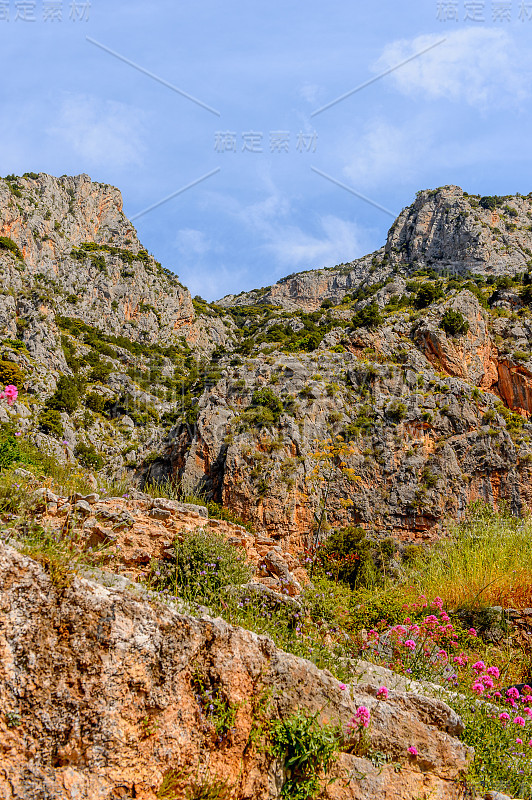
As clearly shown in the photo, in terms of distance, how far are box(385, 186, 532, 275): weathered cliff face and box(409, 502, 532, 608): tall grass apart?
57.0 m

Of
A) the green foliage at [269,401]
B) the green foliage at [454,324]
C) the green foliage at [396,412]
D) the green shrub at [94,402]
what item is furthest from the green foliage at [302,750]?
the green shrub at [94,402]

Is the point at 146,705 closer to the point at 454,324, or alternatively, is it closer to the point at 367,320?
the point at 367,320

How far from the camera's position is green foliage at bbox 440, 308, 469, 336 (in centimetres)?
3359

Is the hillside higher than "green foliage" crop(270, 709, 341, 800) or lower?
higher

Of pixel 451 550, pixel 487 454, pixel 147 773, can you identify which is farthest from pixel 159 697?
pixel 487 454

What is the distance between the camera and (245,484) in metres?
22.8

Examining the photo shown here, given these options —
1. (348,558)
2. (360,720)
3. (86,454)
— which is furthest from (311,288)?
(360,720)

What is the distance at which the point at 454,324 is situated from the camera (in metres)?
33.8

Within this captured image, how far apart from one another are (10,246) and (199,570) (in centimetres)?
6395

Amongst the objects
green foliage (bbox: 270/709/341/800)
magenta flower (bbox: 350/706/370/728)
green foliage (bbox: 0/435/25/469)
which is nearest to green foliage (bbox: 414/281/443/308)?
green foliage (bbox: 0/435/25/469)

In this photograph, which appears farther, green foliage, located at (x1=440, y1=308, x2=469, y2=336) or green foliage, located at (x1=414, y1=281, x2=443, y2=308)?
green foliage, located at (x1=414, y1=281, x2=443, y2=308)

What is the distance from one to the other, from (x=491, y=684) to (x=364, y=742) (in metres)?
2.03

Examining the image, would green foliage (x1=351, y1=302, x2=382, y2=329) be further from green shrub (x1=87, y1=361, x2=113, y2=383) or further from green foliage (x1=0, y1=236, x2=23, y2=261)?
green foliage (x1=0, y1=236, x2=23, y2=261)

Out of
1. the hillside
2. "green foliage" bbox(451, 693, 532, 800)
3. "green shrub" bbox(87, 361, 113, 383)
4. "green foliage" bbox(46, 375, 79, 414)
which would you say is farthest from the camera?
"green shrub" bbox(87, 361, 113, 383)
